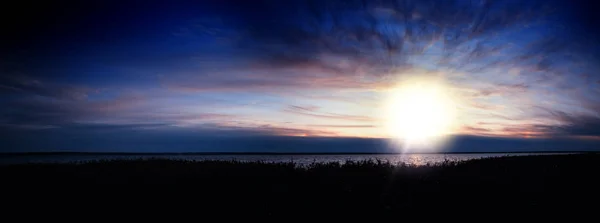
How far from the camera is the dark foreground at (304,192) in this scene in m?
11.5

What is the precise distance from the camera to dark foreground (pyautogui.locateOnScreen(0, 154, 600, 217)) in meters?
11.5

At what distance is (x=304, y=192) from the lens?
13672mm

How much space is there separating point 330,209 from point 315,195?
75.9 inches

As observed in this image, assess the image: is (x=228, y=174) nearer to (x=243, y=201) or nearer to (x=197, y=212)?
(x=243, y=201)

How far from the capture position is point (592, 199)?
41.2ft

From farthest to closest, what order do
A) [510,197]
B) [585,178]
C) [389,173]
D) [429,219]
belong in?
[389,173] → [585,178] → [510,197] → [429,219]

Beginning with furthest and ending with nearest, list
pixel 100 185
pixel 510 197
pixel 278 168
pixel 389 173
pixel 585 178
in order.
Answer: pixel 278 168
pixel 389 173
pixel 585 178
pixel 100 185
pixel 510 197

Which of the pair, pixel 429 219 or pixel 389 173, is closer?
pixel 429 219

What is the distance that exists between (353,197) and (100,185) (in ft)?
33.8

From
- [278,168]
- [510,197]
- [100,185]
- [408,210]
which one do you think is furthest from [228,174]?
[510,197]

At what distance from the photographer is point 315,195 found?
13195 millimetres

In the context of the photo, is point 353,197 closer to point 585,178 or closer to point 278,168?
point 278,168

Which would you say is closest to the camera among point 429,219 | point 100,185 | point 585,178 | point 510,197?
point 429,219

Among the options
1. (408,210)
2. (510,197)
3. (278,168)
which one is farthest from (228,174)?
(510,197)
